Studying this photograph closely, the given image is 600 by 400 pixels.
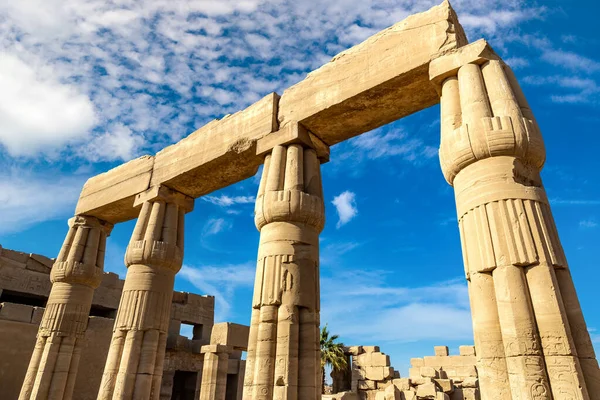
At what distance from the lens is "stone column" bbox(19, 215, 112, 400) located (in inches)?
394

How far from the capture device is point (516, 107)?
17.7ft

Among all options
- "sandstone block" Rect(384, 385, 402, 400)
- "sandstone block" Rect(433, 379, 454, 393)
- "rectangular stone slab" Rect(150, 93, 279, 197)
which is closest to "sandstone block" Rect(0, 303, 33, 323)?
"rectangular stone slab" Rect(150, 93, 279, 197)

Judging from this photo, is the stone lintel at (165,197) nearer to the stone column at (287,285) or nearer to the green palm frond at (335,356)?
the stone column at (287,285)

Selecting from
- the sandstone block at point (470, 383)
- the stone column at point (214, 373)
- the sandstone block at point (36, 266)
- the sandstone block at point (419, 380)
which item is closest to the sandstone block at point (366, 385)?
the sandstone block at point (419, 380)

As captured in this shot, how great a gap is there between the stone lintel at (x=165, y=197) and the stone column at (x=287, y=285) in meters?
3.26

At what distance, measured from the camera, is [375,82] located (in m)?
7.09

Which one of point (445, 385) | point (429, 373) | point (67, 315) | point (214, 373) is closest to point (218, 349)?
Answer: point (214, 373)

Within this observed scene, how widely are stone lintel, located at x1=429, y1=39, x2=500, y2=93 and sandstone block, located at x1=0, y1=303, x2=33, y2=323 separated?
1508 cm

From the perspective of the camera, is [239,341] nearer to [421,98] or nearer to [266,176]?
[266,176]

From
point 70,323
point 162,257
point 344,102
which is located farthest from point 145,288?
point 344,102

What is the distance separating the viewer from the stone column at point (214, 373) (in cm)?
1341

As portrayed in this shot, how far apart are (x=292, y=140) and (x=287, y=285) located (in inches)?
106

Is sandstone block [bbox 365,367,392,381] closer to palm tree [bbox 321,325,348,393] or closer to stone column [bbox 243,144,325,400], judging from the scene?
palm tree [bbox 321,325,348,393]

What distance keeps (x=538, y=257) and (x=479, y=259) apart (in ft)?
1.86
